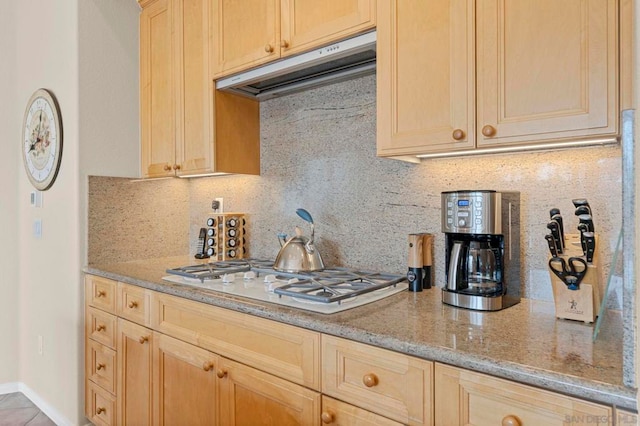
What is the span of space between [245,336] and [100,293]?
1228 millimetres

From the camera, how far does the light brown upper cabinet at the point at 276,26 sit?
1.60m

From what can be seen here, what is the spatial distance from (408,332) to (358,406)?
261 millimetres

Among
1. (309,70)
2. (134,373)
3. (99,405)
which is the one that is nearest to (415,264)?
(309,70)

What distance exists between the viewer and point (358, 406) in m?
1.19

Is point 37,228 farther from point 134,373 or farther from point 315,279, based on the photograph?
point 315,279

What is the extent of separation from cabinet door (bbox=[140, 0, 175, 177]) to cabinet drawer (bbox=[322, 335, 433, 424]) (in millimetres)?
1585

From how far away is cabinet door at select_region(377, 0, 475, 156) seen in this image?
1.33m

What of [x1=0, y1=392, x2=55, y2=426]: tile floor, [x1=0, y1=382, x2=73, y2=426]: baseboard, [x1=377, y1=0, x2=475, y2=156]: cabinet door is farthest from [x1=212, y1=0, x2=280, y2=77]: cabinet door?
[x1=0, y1=392, x2=55, y2=426]: tile floor

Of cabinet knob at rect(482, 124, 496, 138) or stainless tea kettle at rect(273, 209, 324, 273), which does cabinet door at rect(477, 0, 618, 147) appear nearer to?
cabinet knob at rect(482, 124, 496, 138)

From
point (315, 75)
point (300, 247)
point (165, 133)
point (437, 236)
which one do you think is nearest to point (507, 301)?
point (437, 236)

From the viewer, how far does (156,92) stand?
249cm

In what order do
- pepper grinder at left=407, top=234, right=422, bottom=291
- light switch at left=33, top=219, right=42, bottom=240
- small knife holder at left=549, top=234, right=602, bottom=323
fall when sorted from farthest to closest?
light switch at left=33, top=219, right=42, bottom=240 < pepper grinder at left=407, top=234, right=422, bottom=291 < small knife holder at left=549, top=234, right=602, bottom=323

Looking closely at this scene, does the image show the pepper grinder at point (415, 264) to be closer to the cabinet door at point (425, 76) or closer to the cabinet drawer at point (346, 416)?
the cabinet door at point (425, 76)

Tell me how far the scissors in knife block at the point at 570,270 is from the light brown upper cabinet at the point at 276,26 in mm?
1022
